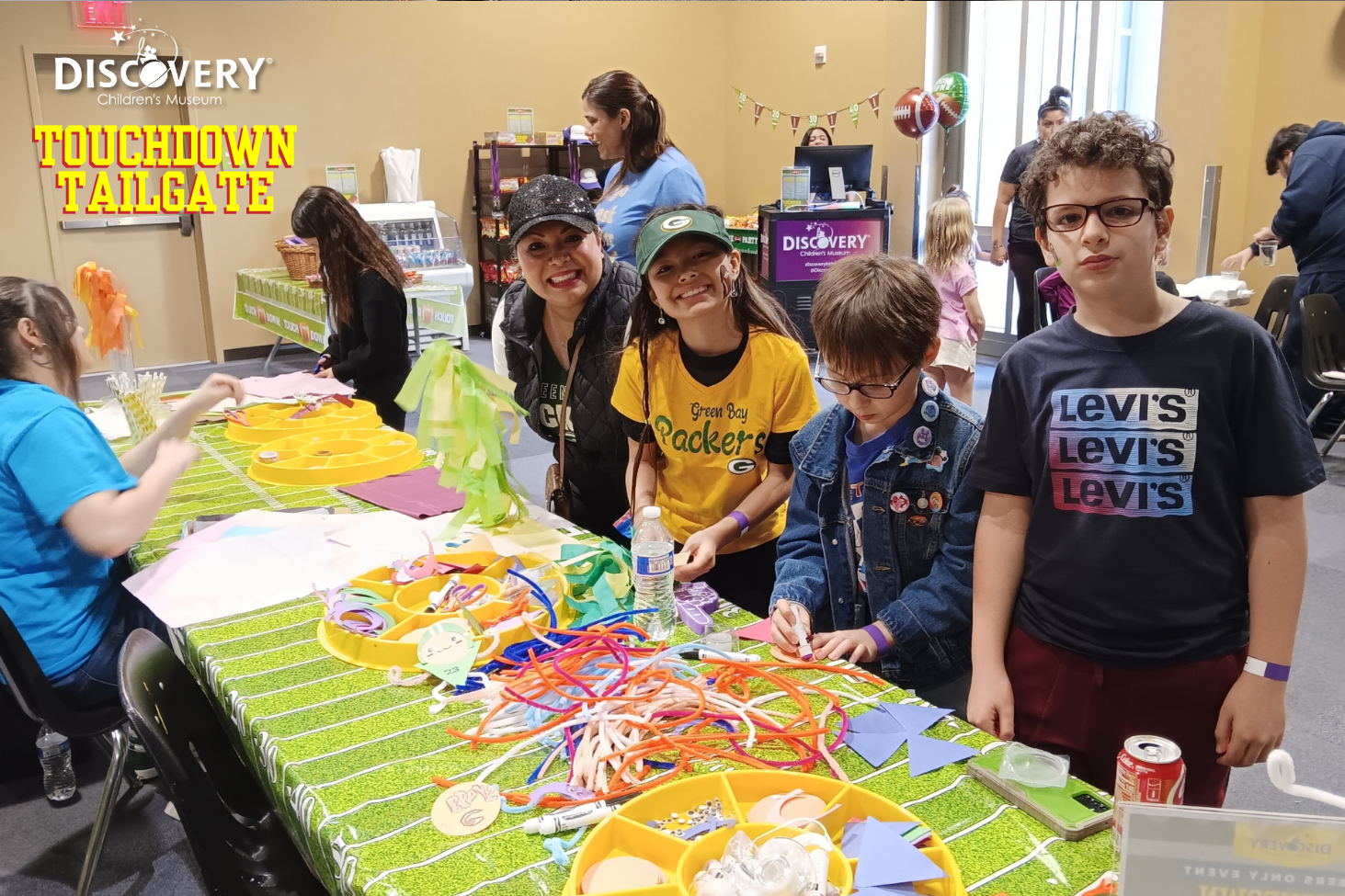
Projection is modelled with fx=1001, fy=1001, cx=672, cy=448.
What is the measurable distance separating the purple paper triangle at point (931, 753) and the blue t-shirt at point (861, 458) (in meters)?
0.43

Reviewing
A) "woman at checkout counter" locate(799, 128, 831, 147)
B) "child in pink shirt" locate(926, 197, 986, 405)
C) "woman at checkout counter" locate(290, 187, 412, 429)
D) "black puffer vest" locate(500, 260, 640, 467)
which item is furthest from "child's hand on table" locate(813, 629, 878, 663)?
"woman at checkout counter" locate(799, 128, 831, 147)

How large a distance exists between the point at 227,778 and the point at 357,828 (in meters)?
0.59

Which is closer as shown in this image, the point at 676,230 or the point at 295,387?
the point at 676,230

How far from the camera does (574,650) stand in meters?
1.46

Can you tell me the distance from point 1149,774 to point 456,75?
854 centimetres

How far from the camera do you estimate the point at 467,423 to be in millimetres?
2070

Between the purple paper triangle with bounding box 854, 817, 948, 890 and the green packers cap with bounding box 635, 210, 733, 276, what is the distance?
113 centimetres

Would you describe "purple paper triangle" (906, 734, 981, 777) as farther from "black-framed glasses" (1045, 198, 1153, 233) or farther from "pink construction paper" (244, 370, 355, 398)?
"pink construction paper" (244, 370, 355, 398)

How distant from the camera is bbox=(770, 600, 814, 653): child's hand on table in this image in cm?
150

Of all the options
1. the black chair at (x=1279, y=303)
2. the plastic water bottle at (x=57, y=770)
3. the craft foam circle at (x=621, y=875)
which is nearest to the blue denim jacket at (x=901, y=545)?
the craft foam circle at (x=621, y=875)

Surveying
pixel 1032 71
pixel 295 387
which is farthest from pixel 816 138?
pixel 295 387

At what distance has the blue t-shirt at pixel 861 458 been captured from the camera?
1585 millimetres

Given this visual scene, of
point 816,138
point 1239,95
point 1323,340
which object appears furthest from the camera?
point 816,138

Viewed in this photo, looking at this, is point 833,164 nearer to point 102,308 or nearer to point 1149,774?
point 102,308
